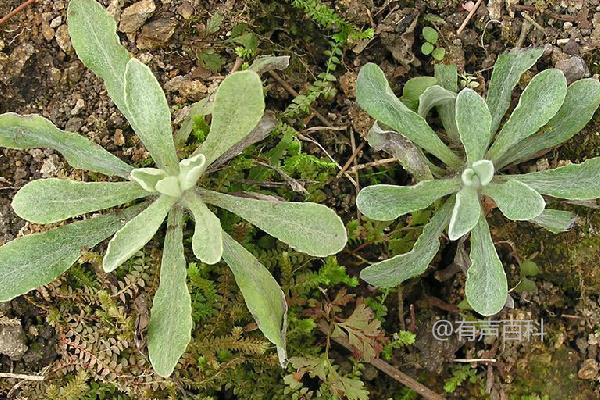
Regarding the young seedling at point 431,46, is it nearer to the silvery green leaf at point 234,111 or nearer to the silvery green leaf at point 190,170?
the silvery green leaf at point 234,111

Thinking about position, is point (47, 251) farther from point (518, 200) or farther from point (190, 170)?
point (518, 200)

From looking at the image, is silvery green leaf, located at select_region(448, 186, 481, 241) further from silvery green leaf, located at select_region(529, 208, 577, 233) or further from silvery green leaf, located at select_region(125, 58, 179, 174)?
silvery green leaf, located at select_region(125, 58, 179, 174)

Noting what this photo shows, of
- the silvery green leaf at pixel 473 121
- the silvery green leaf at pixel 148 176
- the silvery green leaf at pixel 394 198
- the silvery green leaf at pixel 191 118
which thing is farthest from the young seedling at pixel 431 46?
the silvery green leaf at pixel 148 176

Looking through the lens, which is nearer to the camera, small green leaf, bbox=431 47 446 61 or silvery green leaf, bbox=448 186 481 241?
silvery green leaf, bbox=448 186 481 241

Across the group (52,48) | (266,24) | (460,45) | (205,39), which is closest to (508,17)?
(460,45)

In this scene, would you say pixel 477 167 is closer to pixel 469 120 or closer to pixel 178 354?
pixel 469 120

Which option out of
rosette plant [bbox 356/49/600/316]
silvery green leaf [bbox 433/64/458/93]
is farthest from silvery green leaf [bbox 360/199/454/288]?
silvery green leaf [bbox 433/64/458/93]
